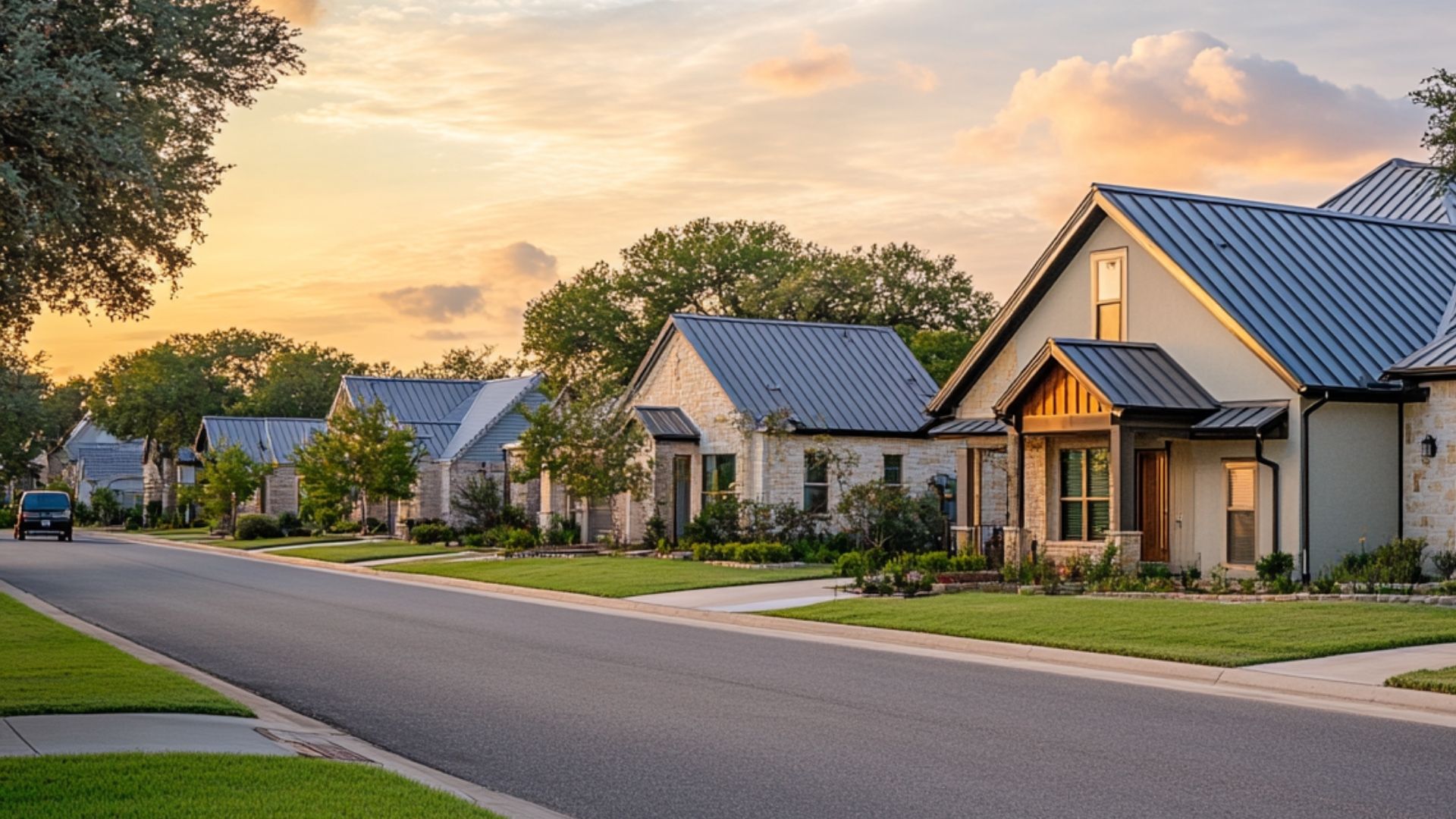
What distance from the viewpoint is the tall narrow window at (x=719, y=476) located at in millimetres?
40875

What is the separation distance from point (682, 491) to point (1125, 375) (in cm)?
1752

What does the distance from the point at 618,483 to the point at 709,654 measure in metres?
22.6

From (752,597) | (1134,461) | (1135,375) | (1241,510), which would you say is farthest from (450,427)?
(1241,510)

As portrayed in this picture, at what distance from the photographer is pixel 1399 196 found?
1502 inches

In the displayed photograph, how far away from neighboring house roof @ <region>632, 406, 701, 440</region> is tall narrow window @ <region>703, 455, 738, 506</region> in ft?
2.74

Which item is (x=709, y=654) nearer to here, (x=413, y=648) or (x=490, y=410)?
(x=413, y=648)

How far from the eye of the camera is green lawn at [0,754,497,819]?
870 cm

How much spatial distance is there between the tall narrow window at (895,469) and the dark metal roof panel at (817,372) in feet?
2.59

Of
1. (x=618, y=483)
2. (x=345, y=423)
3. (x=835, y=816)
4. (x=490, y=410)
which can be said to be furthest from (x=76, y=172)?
(x=490, y=410)

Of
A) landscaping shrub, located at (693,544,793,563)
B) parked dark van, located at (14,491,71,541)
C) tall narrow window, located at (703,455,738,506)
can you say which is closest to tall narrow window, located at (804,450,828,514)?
tall narrow window, located at (703,455,738,506)

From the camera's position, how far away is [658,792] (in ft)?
33.7

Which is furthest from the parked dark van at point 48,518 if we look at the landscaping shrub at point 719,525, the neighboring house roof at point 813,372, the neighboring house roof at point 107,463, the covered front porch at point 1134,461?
the covered front porch at point 1134,461

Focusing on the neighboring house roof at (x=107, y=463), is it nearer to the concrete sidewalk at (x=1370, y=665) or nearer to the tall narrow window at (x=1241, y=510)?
the tall narrow window at (x=1241, y=510)

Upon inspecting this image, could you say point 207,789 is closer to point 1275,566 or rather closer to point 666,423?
point 1275,566
